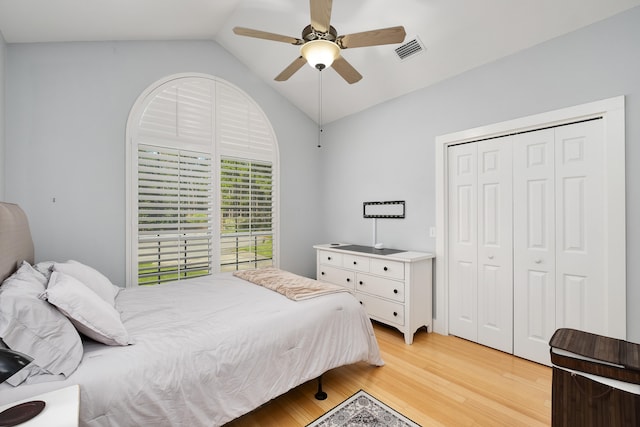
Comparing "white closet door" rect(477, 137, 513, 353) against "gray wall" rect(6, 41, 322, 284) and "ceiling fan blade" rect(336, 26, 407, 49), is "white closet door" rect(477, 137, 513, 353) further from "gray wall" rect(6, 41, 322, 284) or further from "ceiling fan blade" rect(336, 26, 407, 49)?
"gray wall" rect(6, 41, 322, 284)

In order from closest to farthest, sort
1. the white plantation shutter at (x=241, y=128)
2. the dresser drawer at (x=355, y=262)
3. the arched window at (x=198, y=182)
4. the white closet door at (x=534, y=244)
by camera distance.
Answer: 1. the white closet door at (x=534, y=244)
2. the arched window at (x=198, y=182)
3. the dresser drawer at (x=355, y=262)
4. the white plantation shutter at (x=241, y=128)

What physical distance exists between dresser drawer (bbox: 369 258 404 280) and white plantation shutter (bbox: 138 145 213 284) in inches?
79.1

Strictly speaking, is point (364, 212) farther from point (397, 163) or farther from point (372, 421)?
point (372, 421)

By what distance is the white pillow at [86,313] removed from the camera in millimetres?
1368

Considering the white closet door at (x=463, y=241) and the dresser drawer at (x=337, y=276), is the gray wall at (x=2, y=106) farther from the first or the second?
the white closet door at (x=463, y=241)

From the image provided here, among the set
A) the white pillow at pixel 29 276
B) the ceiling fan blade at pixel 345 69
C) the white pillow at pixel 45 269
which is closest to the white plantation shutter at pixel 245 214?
the white pillow at pixel 45 269

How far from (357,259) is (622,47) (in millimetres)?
2859

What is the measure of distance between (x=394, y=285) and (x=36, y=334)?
2.73m

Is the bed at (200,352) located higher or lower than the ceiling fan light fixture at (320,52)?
lower

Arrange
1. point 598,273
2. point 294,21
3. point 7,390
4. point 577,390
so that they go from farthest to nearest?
1. point 294,21
2. point 598,273
3. point 577,390
4. point 7,390

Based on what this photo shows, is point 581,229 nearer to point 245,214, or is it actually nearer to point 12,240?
point 245,214

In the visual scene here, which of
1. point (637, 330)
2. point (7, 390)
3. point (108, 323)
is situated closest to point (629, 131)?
point (637, 330)

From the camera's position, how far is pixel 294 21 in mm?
2947

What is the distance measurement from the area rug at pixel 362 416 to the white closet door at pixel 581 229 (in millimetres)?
1707
